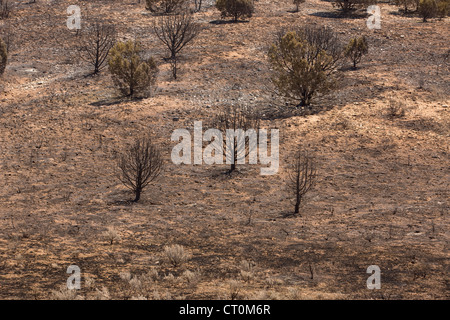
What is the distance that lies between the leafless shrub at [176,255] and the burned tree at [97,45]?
15.1 meters

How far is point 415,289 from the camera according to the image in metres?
9.68

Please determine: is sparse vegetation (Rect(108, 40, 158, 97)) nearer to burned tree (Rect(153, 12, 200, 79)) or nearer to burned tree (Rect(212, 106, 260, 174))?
burned tree (Rect(153, 12, 200, 79))

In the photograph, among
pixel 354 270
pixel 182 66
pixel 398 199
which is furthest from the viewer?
pixel 182 66

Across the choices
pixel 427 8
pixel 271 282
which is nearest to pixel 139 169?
pixel 271 282

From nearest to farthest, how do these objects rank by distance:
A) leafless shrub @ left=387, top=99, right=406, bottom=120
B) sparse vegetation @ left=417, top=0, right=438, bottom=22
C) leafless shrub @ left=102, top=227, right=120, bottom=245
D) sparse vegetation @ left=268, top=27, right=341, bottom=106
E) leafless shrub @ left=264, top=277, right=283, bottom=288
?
leafless shrub @ left=264, top=277, right=283, bottom=288, leafless shrub @ left=102, top=227, right=120, bottom=245, leafless shrub @ left=387, top=99, right=406, bottom=120, sparse vegetation @ left=268, top=27, right=341, bottom=106, sparse vegetation @ left=417, top=0, right=438, bottom=22

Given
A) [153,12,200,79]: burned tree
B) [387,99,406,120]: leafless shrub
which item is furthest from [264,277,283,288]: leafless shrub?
[153,12,200,79]: burned tree

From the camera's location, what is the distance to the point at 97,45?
82.4ft

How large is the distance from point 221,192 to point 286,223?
257 centimetres

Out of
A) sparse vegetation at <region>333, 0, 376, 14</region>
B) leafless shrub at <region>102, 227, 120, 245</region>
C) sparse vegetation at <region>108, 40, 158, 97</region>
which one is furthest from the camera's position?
sparse vegetation at <region>333, 0, 376, 14</region>

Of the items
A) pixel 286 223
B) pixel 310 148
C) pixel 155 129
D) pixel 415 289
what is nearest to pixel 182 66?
pixel 155 129

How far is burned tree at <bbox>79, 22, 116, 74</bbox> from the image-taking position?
25109 mm

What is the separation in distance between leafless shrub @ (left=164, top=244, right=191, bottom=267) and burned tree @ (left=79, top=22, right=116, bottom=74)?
596 inches

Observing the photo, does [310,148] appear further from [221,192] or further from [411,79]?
[411,79]

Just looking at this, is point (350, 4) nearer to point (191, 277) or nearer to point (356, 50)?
point (356, 50)
